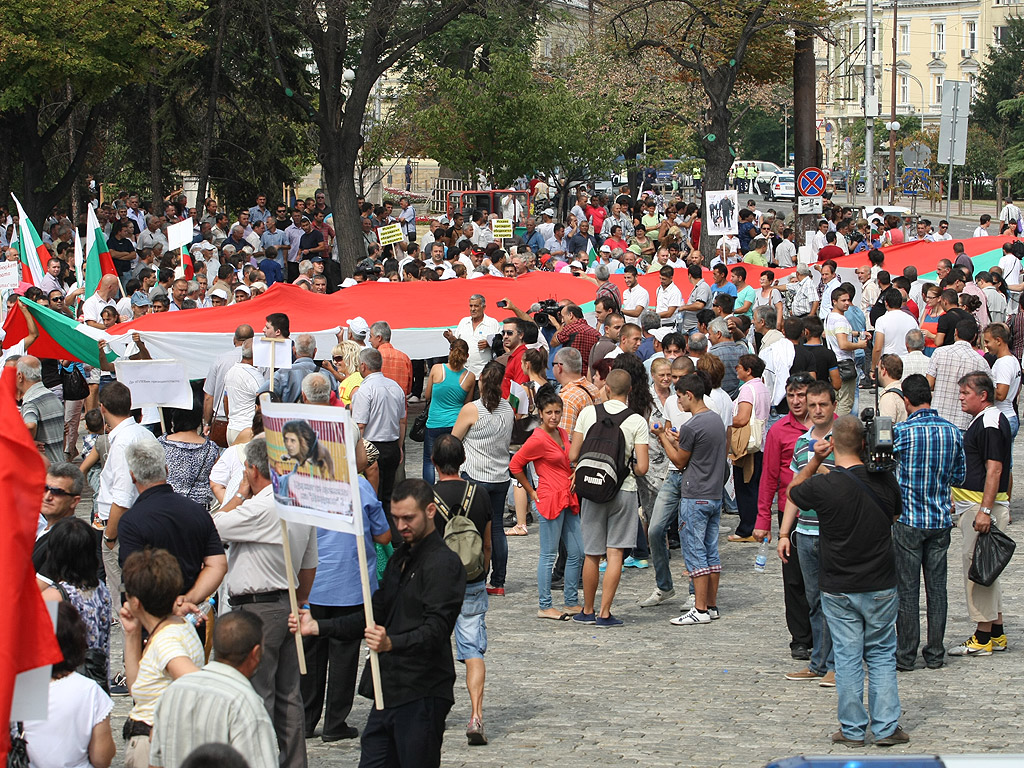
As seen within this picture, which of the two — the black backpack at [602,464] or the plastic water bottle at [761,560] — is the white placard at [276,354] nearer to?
the black backpack at [602,464]

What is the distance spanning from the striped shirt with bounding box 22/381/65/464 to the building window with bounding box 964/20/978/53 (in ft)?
338

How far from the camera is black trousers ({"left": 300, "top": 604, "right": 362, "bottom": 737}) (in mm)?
7320

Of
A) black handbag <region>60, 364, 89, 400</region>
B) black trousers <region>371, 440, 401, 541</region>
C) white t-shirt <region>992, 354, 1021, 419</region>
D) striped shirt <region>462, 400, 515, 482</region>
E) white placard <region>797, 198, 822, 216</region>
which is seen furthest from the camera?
white placard <region>797, 198, 822, 216</region>

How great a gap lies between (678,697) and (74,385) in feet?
26.7

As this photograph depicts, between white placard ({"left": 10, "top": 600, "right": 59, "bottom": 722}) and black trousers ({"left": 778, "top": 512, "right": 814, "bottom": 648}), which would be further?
black trousers ({"left": 778, "top": 512, "right": 814, "bottom": 648})

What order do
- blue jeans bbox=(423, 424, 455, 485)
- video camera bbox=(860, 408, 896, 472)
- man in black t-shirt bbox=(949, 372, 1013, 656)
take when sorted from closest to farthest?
video camera bbox=(860, 408, 896, 472)
man in black t-shirt bbox=(949, 372, 1013, 656)
blue jeans bbox=(423, 424, 455, 485)

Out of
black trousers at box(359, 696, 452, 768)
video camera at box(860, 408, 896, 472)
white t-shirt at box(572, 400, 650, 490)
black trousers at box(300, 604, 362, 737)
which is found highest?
video camera at box(860, 408, 896, 472)

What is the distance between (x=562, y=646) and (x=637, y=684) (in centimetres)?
89

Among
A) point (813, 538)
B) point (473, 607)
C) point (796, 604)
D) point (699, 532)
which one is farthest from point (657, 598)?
point (473, 607)

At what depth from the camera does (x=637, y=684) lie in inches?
331

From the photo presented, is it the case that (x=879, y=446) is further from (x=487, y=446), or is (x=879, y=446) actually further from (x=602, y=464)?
(x=487, y=446)

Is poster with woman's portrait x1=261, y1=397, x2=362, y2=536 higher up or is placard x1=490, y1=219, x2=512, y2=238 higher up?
placard x1=490, y1=219, x2=512, y2=238

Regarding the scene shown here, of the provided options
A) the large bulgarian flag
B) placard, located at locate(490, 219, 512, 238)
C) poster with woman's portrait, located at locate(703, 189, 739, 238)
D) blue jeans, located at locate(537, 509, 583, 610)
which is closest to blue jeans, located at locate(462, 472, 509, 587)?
blue jeans, located at locate(537, 509, 583, 610)

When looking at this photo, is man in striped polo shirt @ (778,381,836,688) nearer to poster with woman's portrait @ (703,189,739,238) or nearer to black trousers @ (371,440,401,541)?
black trousers @ (371,440,401,541)
